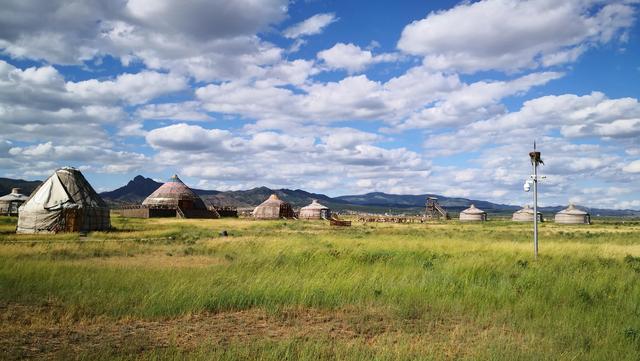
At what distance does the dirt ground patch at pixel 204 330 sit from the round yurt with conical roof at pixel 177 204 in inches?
2613

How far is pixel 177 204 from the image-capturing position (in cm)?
7594

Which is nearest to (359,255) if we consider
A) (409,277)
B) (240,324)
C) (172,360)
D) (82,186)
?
(409,277)

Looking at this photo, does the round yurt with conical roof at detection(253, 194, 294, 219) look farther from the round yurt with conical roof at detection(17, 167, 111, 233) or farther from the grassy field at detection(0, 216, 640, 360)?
the grassy field at detection(0, 216, 640, 360)

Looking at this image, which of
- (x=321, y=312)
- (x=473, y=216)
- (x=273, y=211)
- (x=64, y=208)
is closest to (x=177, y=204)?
(x=273, y=211)

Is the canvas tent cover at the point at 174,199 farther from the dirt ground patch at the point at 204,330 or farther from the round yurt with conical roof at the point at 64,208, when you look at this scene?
the dirt ground patch at the point at 204,330

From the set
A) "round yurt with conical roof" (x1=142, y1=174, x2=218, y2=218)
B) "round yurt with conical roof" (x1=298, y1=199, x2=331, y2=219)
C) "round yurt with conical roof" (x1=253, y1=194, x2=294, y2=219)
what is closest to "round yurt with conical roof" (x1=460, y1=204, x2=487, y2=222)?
"round yurt with conical roof" (x1=298, y1=199, x2=331, y2=219)

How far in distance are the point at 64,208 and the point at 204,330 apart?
34.8 meters

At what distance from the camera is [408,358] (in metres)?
6.46

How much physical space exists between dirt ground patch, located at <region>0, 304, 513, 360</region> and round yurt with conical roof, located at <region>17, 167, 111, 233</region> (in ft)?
104

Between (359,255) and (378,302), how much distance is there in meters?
7.98

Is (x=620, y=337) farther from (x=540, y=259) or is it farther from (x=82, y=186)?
(x=82, y=186)

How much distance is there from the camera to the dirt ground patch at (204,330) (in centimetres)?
715

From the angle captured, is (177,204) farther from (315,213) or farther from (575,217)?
(575,217)

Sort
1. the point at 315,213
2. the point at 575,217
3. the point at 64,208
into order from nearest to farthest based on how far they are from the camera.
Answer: the point at 64,208 < the point at 315,213 < the point at 575,217
